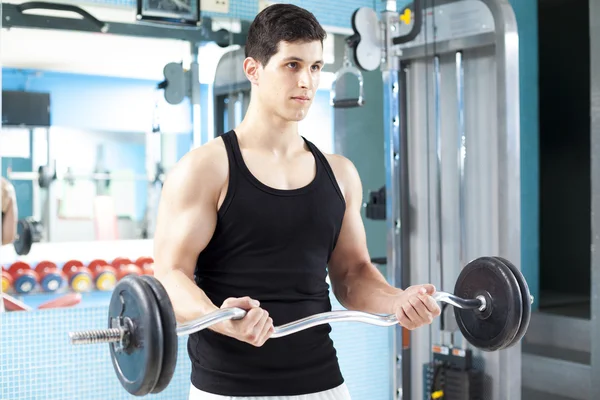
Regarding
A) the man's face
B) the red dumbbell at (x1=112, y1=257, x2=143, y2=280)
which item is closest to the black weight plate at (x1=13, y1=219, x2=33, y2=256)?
the red dumbbell at (x1=112, y1=257, x2=143, y2=280)

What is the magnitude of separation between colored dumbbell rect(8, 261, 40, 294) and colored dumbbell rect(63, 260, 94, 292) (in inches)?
5.7

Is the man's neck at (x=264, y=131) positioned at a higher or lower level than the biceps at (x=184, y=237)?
higher

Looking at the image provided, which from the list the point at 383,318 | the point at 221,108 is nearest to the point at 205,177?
Result: the point at 383,318

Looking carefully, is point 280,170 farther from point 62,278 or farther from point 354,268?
point 62,278

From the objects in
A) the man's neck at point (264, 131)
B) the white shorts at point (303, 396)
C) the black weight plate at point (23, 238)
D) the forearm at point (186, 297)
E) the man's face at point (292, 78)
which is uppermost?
the man's face at point (292, 78)

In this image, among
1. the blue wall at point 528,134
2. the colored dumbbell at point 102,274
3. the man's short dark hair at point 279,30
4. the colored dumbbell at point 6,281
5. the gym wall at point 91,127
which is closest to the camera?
the man's short dark hair at point 279,30

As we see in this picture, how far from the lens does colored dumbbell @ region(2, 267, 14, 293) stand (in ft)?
10.4

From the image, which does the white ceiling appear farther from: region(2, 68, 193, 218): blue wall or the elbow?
the elbow

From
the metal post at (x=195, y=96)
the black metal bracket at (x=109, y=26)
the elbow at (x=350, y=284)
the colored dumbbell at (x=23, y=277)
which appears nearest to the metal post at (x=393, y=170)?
the black metal bracket at (x=109, y=26)

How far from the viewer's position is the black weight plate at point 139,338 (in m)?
1.48

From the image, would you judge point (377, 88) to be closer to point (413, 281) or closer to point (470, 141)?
point (470, 141)

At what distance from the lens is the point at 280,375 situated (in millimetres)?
1923

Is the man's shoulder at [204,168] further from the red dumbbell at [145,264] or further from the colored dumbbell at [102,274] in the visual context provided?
the red dumbbell at [145,264]

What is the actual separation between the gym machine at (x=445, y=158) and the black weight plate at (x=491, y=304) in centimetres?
163
